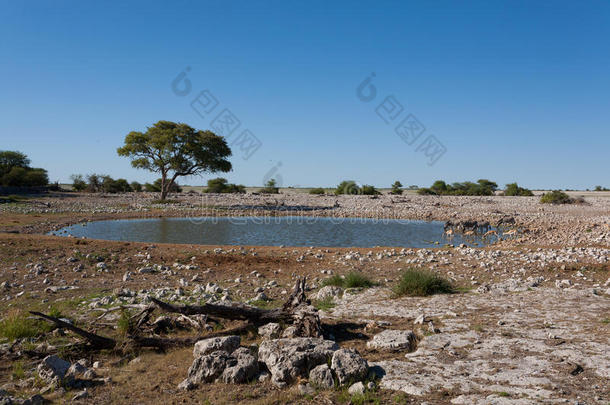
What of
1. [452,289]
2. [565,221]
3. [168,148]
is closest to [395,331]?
[452,289]

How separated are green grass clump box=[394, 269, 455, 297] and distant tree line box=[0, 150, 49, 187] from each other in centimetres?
6399

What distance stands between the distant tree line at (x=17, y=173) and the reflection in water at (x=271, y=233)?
39257 millimetres

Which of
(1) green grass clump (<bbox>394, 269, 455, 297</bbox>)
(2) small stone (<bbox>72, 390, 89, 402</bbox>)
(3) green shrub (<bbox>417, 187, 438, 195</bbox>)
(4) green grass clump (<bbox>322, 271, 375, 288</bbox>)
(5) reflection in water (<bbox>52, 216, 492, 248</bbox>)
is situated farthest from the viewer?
(3) green shrub (<bbox>417, 187, 438, 195</bbox>)

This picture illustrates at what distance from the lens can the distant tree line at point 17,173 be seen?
54.3 m

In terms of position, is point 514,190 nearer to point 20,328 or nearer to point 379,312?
point 379,312

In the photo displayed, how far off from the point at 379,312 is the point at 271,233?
16.2 meters

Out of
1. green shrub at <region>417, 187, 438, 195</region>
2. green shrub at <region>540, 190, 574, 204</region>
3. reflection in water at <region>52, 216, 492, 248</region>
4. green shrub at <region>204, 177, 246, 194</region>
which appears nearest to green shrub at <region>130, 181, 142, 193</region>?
green shrub at <region>204, 177, 246, 194</region>

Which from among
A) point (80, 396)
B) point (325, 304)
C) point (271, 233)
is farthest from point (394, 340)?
point (271, 233)

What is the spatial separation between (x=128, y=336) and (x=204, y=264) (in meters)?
7.05

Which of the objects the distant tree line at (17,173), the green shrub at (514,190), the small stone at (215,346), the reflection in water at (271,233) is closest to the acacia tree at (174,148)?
the reflection in water at (271,233)

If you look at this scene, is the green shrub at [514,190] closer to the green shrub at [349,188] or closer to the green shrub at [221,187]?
the green shrub at [349,188]

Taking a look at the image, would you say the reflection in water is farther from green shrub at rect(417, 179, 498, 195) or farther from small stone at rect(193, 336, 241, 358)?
green shrub at rect(417, 179, 498, 195)

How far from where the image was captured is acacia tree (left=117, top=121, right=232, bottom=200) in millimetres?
40625

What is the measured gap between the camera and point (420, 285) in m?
8.62
